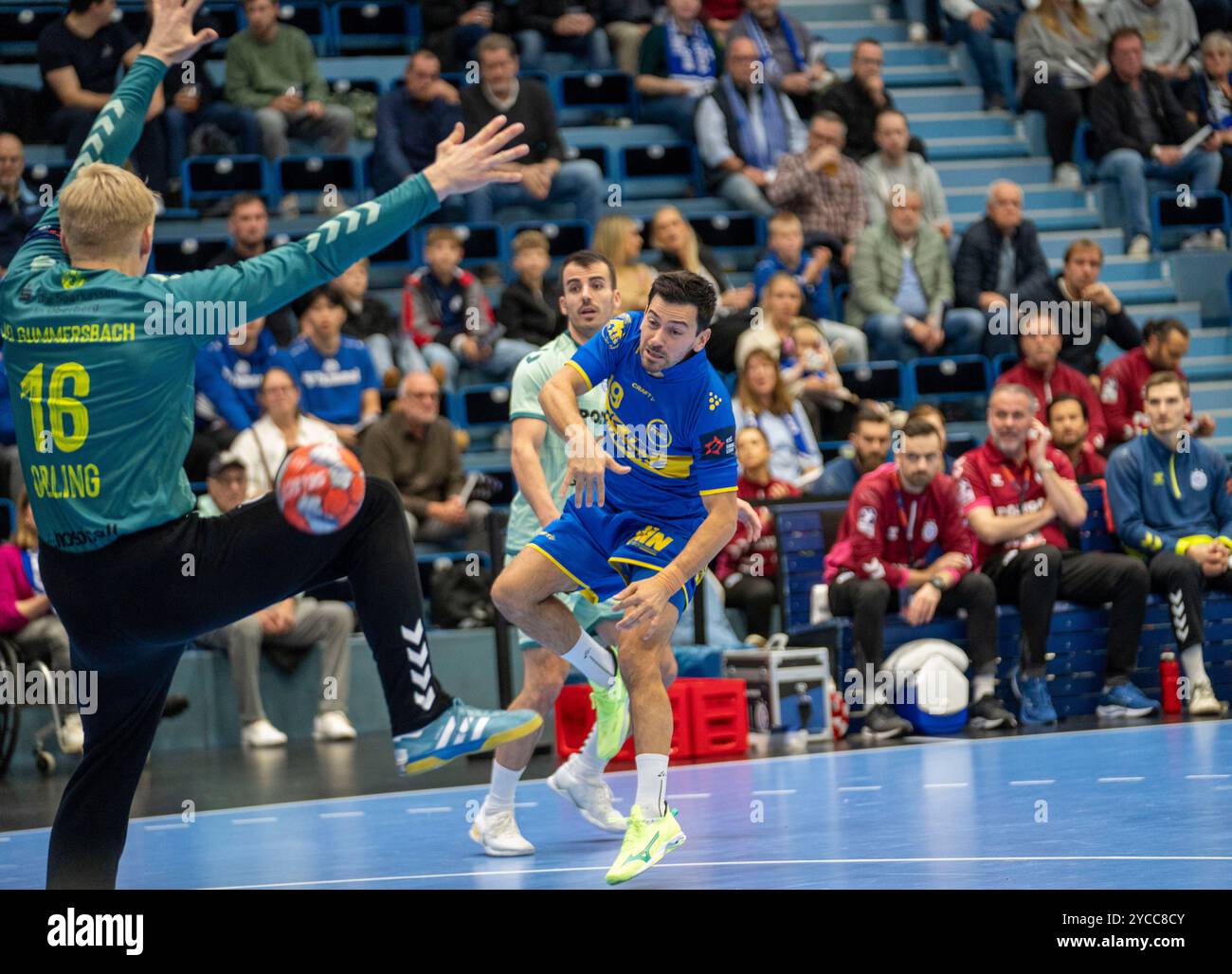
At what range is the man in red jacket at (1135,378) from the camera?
12890 mm

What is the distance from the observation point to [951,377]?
14008 millimetres

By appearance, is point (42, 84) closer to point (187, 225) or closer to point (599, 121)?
point (187, 225)

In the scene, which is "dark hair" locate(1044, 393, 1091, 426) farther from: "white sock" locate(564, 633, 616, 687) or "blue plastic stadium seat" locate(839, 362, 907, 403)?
"white sock" locate(564, 633, 616, 687)

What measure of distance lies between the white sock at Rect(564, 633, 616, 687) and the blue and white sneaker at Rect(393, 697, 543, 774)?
154cm

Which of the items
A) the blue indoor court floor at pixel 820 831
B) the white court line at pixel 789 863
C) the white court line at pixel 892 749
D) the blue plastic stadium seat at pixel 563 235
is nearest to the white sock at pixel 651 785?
the blue indoor court floor at pixel 820 831

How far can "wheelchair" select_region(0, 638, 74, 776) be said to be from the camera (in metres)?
10.1

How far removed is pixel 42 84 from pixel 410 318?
3.74m

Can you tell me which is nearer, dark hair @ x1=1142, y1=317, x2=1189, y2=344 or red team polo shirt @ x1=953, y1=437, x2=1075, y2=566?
red team polo shirt @ x1=953, y1=437, x2=1075, y2=566

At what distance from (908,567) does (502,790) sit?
4.46 m

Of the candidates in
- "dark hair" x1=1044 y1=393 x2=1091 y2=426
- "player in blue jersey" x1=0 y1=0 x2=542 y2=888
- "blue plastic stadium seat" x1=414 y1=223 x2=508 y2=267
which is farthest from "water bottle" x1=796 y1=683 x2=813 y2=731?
"player in blue jersey" x1=0 y1=0 x2=542 y2=888

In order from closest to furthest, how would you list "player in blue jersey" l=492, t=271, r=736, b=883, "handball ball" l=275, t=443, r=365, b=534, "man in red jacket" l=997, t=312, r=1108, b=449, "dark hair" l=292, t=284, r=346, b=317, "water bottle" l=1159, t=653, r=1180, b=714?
1. "handball ball" l=275, t=443, r=365, b=534
2. "player in blue jersey" l=492, t=271, r=736, b=883
3. "water bottle" l=1159, t=653, r=1180, b=714
4. "dark hair" l=292, t=284, r=346, b=317
5. "man in red jacket" l=997, t=312, r=1108, b=449

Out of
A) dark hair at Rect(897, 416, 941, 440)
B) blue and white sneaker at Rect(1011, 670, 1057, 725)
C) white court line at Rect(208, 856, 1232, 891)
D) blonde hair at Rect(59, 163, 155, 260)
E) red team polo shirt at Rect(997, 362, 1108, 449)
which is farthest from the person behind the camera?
red team polo shirt at Rect(997, 362, 1108, 449)
